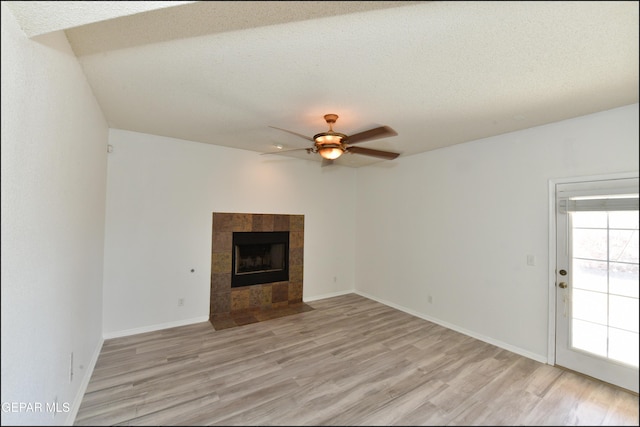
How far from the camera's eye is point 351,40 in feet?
5.26

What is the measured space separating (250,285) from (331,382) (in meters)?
2.33

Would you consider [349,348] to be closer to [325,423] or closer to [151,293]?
[325,423]

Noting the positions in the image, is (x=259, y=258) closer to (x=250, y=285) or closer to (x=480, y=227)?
(x=250, y=285)

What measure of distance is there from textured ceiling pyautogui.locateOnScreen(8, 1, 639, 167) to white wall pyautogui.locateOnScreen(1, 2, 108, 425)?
24 cm

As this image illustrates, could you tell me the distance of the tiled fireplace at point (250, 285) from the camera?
3979mm

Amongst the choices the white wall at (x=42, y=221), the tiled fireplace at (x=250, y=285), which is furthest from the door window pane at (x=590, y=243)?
the tiled fireplace at (x=250, y=285)

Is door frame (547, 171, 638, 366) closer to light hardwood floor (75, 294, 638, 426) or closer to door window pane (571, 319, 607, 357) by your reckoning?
light hardwood floor (75, 294, 638, 426)

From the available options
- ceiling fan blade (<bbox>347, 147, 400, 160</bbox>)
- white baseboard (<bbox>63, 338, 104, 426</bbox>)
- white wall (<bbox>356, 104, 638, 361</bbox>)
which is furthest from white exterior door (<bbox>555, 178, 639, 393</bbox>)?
white baseboard (<bbox>63, 338, 104, 426</bbox>)

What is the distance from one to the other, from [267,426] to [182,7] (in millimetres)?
2646

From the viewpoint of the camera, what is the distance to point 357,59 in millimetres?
1787

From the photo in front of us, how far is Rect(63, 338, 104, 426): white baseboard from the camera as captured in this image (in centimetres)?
177

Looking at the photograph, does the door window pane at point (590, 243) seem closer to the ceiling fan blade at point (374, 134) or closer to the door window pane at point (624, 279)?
the door window pane at point (624, 279)

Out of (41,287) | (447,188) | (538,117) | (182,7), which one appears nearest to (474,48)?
(538,117)

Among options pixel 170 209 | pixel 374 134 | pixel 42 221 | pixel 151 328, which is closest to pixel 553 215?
pixel 374 134
